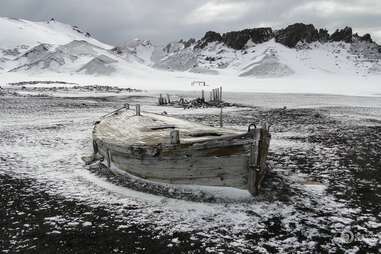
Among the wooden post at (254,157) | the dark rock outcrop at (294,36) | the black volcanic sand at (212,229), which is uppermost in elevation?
the dark rock outcrop at (294,36)

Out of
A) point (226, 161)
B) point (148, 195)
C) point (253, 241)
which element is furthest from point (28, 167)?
point (253, 241)

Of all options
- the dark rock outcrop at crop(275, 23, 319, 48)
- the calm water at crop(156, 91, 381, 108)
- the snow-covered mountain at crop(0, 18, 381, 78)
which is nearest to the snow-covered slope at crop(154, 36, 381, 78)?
the snow-covered mountain at crop(0, 18, 381, 78)

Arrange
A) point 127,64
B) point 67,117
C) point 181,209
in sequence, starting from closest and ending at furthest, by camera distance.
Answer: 1. point 181,209
2. point 67,117
3. point 127,64

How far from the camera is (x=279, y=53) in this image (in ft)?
605

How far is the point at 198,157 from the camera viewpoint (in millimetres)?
10852

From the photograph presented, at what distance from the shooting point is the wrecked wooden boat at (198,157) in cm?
1052

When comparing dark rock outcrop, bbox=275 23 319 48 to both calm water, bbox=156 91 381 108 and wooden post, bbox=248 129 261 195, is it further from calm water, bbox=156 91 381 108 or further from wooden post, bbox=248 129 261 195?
wooden post, bbox=248 129 261 195

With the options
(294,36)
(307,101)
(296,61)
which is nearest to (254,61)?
(296,61)

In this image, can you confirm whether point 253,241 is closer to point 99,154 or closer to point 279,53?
point 99,154

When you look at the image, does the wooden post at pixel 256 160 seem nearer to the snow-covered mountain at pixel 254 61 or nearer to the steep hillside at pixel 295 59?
the snow-covered mountain at pixel 254 61

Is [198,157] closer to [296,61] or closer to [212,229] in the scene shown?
[212,229]

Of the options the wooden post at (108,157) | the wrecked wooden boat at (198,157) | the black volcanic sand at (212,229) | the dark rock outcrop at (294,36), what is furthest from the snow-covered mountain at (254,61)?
the wrecked wooden boat at (198,157)

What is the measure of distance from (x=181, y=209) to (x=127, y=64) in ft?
488

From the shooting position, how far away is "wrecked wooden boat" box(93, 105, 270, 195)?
34.5 feet
